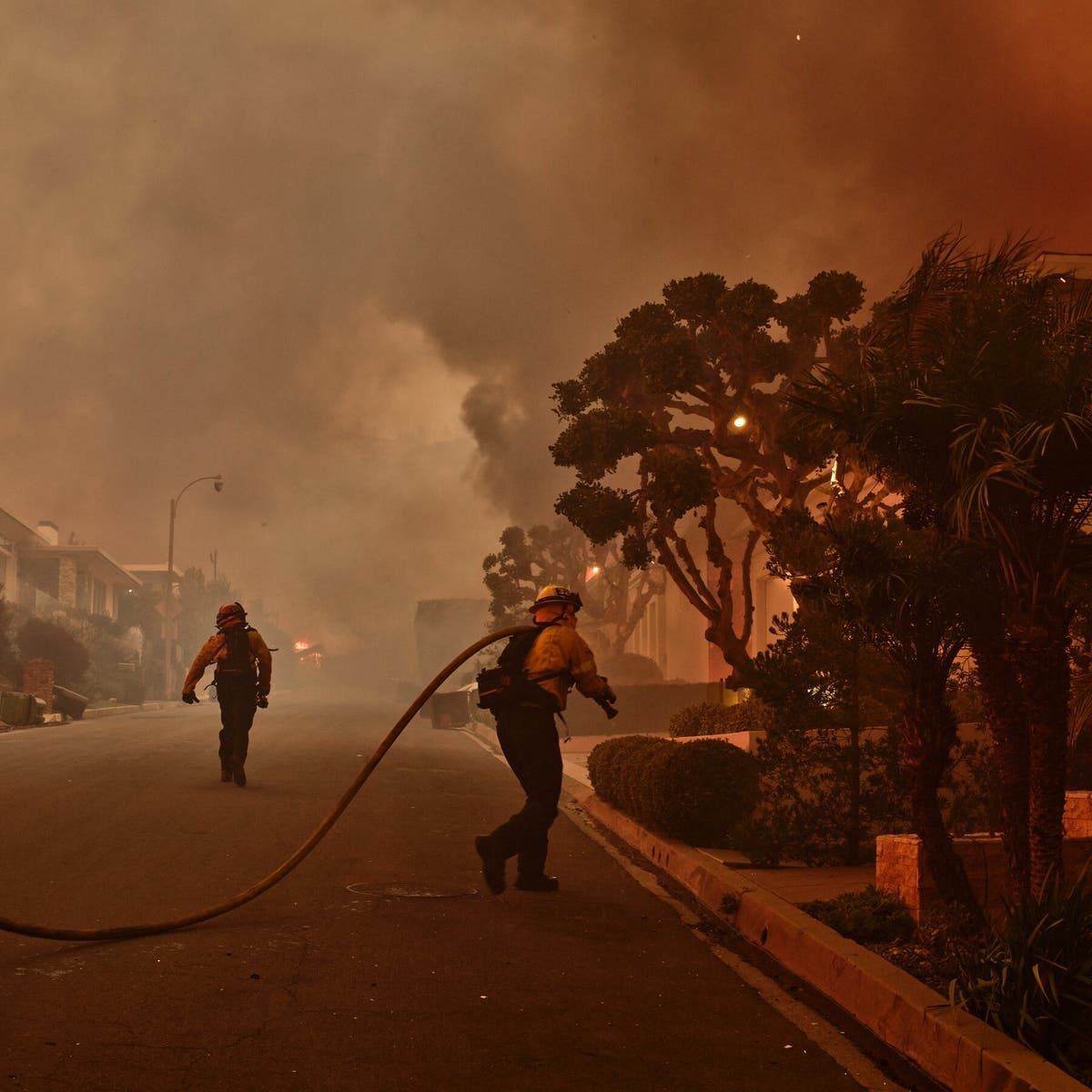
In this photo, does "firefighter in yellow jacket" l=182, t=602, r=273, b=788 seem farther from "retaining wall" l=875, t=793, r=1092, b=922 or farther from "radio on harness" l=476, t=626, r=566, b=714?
"retaining wall" l=875, t=793, r=1092, b=922

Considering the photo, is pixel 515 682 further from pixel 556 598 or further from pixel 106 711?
pixel 106 711

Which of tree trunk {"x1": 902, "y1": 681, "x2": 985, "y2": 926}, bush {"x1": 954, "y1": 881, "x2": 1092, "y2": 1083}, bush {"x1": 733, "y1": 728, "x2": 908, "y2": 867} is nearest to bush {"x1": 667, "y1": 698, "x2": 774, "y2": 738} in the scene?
bush {"x1": 733, "y1": 728, "x2": 908, "y2": 867}

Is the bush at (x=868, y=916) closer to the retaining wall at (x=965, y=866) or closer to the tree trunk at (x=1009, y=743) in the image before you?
the retaining wall at (x=965, y=866)

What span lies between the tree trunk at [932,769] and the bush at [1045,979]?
1473 mm

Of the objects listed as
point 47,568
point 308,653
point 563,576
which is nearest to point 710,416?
point 563,576

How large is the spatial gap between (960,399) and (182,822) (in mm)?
7223

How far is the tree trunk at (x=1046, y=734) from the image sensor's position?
5746 millimetres

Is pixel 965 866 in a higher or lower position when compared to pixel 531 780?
lower

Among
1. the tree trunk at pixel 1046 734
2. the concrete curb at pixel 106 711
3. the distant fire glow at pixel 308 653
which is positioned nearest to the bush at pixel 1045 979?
the tree trunk at pixel 1046 734

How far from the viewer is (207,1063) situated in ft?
15.0

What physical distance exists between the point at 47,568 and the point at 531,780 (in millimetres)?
54976

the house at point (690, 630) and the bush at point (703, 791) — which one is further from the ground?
the house at point (690, 630)

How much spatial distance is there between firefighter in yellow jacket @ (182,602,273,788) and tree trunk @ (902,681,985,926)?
7.82 meters

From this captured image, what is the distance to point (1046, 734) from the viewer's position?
18.9 feet
